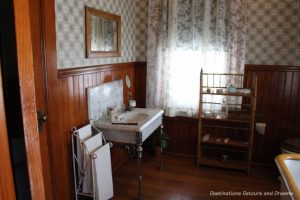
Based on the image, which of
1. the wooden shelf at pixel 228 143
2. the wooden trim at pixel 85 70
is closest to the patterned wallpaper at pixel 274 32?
the wooden shelf at pixel 228 143

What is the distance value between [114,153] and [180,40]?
176cm

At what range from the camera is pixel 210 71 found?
135 inches

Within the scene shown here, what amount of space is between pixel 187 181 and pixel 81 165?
137 centimetres

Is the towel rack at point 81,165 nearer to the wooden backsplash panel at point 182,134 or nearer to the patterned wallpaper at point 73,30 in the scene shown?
the patterned wallpaper at point 73,30

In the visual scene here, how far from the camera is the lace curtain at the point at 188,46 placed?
329 cm

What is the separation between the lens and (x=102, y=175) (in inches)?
92.2

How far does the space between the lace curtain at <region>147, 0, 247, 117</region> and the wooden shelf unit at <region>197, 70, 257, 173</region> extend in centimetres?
17

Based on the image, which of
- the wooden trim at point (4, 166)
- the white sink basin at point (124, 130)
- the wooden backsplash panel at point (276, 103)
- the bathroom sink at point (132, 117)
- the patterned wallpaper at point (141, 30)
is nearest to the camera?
the wooden trim at point (4, 166)

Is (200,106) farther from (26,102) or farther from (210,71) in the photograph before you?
(26,102)

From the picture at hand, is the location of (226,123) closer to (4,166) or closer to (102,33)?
(102,33)

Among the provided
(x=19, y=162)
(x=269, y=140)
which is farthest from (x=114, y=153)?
(x=19, y=162)

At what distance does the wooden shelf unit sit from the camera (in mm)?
3248

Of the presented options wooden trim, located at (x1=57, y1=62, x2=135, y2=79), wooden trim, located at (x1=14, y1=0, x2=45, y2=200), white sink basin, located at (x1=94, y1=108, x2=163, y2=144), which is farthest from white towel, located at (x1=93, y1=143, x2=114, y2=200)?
wooden trim, located at (x1=14, y1=0, x2=45, y2=200)

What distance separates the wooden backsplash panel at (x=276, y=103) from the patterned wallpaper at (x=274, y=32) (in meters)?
0.13
